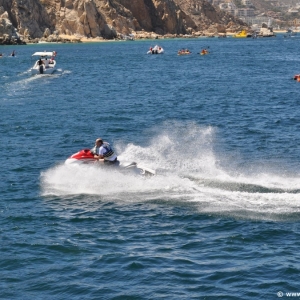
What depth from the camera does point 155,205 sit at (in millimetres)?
24859

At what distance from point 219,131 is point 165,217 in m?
17.7

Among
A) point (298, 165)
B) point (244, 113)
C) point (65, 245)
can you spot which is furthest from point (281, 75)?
point (65, 245)

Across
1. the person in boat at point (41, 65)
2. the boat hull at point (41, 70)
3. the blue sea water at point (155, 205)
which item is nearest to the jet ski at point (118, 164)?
the blue sea water at point (155, 205)

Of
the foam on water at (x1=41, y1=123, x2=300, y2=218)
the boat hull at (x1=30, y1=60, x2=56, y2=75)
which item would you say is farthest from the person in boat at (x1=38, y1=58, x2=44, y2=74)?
the foam on water at (x1=41, y1=123, x2=300, y2=218)

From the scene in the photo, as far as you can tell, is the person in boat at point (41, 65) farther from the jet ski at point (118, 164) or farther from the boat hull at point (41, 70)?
the jet ski at point (118, 164)

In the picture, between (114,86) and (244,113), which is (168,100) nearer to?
(244,113)

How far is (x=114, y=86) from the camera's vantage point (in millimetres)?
69500

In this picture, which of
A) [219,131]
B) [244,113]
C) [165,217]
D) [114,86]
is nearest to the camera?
[165,217]

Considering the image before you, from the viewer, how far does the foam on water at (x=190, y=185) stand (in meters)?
24.2

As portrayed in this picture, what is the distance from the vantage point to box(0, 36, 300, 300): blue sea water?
61.0 feet

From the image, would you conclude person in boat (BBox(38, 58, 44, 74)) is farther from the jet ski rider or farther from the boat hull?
the jet ski rider

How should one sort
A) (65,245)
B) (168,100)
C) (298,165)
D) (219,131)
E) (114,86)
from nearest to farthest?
(65,245) < (298,165) < (219,131) < (168,100) < (114,86)

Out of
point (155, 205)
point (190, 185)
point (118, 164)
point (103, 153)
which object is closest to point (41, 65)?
point (118, 164)

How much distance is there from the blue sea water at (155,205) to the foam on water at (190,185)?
0.06 meters
